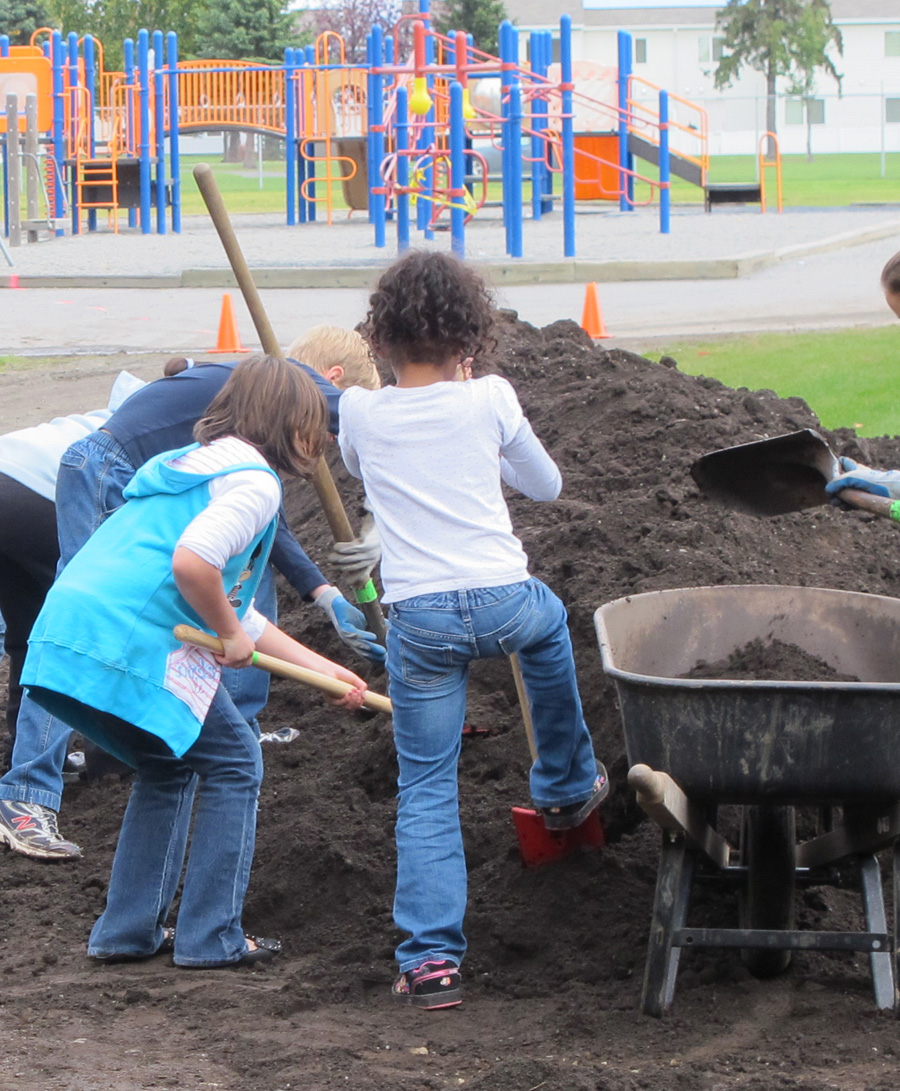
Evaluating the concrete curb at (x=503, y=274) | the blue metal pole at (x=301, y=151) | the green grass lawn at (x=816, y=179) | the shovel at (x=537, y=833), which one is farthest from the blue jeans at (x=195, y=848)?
the green grass lawn at (x=816, y=179)

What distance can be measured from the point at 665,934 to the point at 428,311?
147 centimetres

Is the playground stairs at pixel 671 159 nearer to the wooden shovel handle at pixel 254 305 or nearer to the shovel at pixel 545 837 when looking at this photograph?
the wooden shovel handle at pixel 254 305

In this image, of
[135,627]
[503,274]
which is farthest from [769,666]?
[503,274]

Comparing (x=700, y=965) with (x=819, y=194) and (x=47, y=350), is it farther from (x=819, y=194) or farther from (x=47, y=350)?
(x=819, y=194)

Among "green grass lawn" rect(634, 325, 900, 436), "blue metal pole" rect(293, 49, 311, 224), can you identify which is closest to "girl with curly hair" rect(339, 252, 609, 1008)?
"green grass lawn" rect(634, 325, 900, 436)

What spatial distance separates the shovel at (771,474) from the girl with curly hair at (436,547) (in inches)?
43.9

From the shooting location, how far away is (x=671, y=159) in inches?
1164

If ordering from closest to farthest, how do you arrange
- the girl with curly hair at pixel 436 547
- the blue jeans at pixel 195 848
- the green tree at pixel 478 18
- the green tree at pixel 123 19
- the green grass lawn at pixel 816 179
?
1. the girl with curly hair at pixel 436 547
2. the blue jeans at pixel 195 848
3. the green grass lawn at pixel 816 179
4. the green tree at pixel 478 18
5. the green tree at pixel 123 19

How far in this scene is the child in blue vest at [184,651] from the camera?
3076mm

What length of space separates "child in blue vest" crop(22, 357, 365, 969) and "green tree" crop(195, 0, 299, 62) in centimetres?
5639

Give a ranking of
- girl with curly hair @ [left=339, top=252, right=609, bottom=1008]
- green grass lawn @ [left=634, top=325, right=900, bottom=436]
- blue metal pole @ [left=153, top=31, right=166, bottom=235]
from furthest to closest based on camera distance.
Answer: blue metal pole @ [left=153, top=31, right=166, bottom=235]
green grass lawn @ [left=634, top=325, right=900, bottom=436]
girl with curly hair @ [left=339, top=252, right=609, bottom=1008]

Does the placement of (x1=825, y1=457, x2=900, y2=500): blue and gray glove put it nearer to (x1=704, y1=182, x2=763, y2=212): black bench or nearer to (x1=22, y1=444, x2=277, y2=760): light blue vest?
(x1=22, y1=444, x2=277, y2=760): light blue vest

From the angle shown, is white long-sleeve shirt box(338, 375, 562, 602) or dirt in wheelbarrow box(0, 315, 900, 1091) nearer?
dirt in wheelbarrow box(0, 315, 900, 1091)

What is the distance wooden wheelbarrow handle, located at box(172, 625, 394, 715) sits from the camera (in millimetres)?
3135
